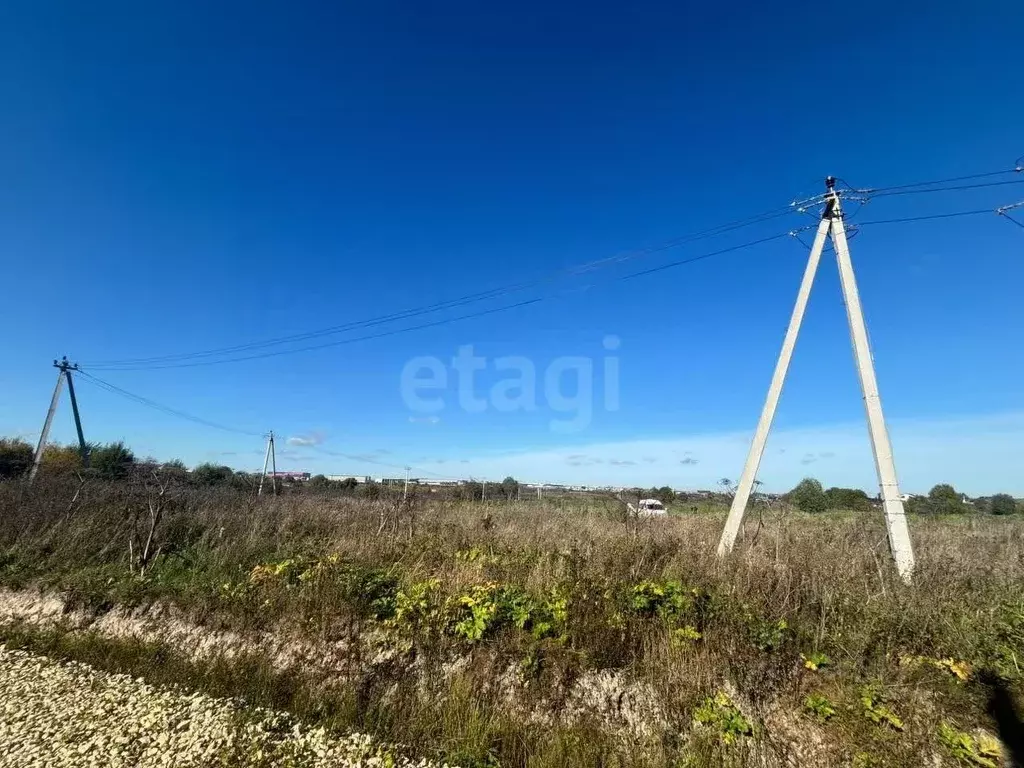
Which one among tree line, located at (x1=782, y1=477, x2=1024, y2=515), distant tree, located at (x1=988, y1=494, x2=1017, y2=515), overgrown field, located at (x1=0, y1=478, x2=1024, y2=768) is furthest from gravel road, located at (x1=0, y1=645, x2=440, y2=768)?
distant tree, located at (x1=988, y1=494, x2=1017, y2=515)

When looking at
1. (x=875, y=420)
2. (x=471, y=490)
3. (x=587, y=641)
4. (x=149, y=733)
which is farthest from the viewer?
(x=471, y=490)

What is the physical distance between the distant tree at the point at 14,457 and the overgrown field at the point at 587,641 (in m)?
29.8

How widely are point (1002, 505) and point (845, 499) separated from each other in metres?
12.9

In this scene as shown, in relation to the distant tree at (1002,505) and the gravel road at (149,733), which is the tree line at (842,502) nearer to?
the distant tree at (1002,505)

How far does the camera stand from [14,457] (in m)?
30.6

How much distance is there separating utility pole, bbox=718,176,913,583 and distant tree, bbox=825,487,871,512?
1346 cm

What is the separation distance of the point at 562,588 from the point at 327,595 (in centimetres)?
278

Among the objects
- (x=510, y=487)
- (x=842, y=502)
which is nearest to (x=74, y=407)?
(x=510, y=487)

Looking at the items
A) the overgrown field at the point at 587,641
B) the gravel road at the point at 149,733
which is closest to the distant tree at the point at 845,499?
the overgrown field at the point at 587,641

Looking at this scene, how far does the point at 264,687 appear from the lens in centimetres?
419

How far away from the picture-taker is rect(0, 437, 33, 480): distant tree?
28.0 meters

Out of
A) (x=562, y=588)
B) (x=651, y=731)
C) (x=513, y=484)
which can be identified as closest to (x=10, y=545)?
Result: (x=562, y=588)

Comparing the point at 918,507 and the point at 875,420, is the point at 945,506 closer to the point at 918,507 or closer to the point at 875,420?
the point at 918,507

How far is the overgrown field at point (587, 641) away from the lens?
343 cm
